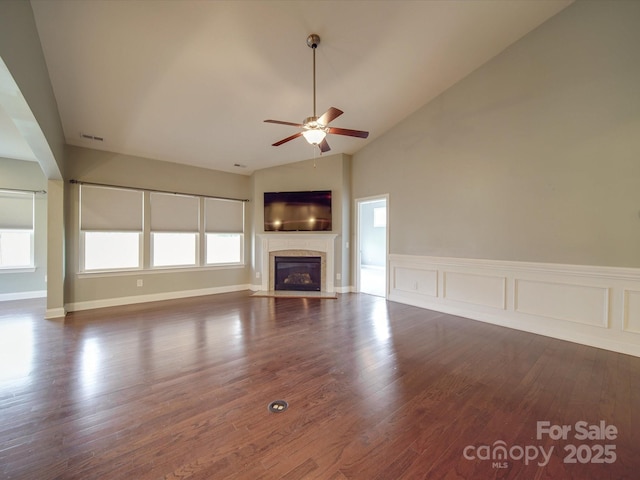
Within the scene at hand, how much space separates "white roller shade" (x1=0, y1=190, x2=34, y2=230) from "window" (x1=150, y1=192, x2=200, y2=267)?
258 cm

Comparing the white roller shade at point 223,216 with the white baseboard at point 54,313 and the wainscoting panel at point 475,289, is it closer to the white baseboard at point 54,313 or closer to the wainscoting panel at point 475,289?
the white baseboard at point 54,313

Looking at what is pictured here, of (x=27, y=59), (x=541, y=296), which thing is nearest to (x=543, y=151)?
(x=541, y=296)

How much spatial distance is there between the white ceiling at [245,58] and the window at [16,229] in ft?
7.60

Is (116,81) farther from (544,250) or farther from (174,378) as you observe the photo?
(544,250)

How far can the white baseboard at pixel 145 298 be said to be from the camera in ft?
15.0

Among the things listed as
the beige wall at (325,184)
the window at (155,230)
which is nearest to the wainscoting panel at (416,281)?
the beige wall at (325,184)

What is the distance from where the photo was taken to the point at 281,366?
258 cm

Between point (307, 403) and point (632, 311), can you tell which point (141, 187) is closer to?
point (307, 403)

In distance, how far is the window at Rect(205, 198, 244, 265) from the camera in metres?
6.10

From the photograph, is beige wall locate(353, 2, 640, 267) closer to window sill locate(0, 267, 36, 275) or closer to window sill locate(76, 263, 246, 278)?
window sill locate(76, 263, 246, 278)

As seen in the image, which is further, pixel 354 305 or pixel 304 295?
pixel 304 295

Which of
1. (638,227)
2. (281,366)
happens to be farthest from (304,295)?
(638,227)

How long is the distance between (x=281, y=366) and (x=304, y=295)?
3089 millimetres

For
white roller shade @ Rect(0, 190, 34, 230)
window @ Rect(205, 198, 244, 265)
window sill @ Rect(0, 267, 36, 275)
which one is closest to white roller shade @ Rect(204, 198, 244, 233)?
window @ Rect(205, 198, 244, 265)
